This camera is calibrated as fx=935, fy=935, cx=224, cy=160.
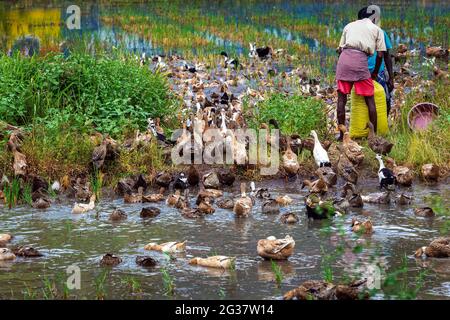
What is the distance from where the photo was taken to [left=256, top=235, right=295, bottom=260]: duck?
7.05 metres

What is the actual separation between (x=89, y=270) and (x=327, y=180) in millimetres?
3226

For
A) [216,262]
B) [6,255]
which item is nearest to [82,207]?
[6,255]

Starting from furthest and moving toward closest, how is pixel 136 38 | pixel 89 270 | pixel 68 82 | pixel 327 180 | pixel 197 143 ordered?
pixel 136 38, pixel 68 82, pixel 197 143, pixel 327 180, pixel 89 270

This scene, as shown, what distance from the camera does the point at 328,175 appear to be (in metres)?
9.41

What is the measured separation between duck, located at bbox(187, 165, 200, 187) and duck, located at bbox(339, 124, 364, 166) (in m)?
1.58

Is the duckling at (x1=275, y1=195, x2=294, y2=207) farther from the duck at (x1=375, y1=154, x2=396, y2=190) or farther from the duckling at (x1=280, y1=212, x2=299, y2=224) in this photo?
the duck at (x1=375, y1=154, x2=396, y2=190)

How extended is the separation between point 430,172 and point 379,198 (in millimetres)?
1004

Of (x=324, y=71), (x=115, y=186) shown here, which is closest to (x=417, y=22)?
(x=324, y=71)

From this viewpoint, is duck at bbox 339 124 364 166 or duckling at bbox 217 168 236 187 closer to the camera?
duckling at bbox 217 168 236 187

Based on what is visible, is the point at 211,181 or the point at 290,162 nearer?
the point at 211,181

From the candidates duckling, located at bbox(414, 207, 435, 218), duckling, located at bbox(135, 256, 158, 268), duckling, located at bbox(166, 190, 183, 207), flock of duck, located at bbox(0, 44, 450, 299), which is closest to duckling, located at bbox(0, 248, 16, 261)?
flock of duck, located at bbox(0, 44, 450, 299)

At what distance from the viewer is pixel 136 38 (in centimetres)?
2106

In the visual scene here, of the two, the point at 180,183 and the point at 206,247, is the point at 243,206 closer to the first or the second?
the point at 206,247

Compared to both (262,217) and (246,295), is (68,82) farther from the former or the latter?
(246,295)
